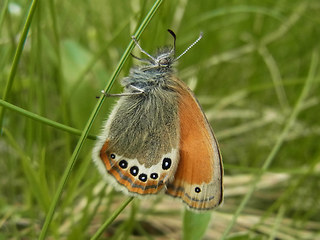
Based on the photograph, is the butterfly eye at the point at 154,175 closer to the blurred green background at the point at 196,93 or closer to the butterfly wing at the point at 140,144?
the butterfly wing at the point at 140,144

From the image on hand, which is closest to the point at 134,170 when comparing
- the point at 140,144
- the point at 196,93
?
the point at 140,144

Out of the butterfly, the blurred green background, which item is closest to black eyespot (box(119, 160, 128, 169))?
the butterfly

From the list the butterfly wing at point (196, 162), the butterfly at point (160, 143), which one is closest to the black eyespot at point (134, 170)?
the butterfly at point (160, 143)

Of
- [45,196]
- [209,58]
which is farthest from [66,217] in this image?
[209,58]

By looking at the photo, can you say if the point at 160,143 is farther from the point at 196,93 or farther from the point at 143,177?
the point at 196,93

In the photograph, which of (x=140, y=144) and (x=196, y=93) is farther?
(x=196, y=93)

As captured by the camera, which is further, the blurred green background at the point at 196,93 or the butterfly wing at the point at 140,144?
the blurred green background at the point at 196,93
